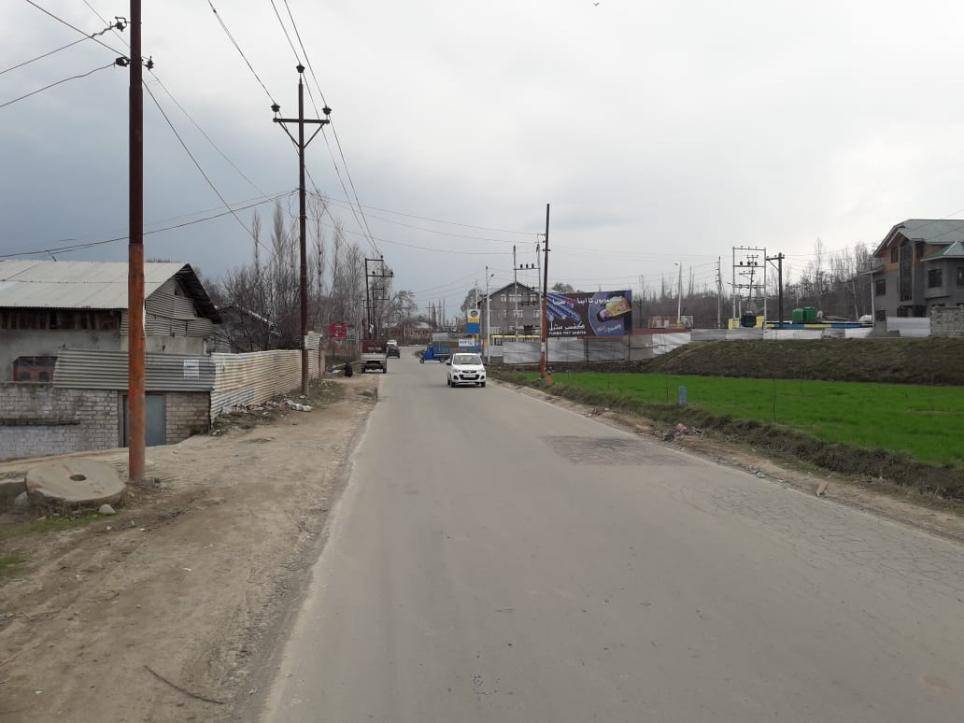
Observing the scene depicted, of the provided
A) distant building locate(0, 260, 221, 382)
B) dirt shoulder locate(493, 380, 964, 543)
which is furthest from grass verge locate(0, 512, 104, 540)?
distant building locate(0, 260, 221, 382)

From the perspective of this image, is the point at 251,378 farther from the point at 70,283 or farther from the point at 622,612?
the point at 622,612

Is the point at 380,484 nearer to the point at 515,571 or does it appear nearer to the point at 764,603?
the point at 515,571

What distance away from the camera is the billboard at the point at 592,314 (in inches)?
2115

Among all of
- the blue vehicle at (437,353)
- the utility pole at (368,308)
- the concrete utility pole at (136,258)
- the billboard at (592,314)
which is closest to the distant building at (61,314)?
the concrete utility pole at (136,258)

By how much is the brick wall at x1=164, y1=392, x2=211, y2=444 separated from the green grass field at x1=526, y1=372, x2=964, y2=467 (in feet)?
42.3

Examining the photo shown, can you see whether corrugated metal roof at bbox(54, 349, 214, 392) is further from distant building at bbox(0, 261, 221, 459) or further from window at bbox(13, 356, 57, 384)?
window at bbox(13, 356, 57, 384)

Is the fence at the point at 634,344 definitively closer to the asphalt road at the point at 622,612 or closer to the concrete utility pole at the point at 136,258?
the asphalt road at the point at 622,612

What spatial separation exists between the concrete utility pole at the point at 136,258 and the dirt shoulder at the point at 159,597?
683 mm

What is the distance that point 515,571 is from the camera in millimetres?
6164

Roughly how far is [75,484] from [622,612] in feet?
22.2

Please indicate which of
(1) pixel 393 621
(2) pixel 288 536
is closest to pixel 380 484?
(2) pixel 288 536

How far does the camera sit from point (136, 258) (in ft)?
32.0

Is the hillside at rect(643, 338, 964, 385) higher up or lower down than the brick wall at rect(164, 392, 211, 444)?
higher up

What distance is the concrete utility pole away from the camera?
32.0 ft
